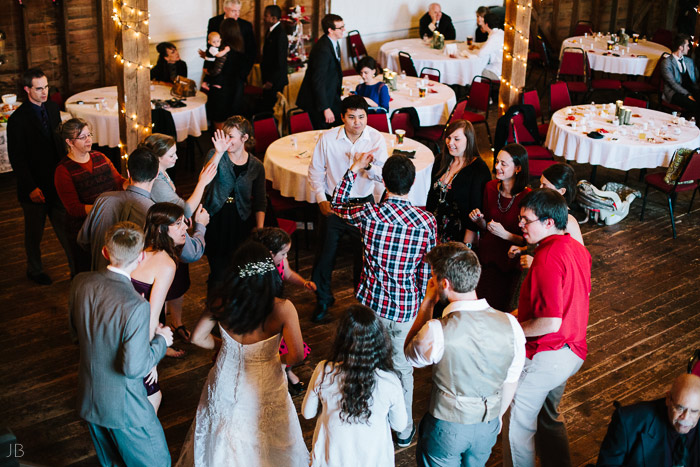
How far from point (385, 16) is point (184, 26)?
11.6 feet

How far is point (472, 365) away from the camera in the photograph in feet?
9.57

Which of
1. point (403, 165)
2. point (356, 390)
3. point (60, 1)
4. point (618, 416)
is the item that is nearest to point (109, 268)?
point (356, 390)

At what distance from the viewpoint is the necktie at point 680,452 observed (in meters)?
2.93

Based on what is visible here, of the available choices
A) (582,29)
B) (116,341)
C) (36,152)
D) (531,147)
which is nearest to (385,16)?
(582,29)

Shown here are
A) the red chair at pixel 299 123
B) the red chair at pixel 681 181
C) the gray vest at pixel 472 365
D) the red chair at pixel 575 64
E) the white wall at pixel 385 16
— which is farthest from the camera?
the white wall at pixel 385 16

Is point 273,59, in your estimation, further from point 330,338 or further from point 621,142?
point 330,338

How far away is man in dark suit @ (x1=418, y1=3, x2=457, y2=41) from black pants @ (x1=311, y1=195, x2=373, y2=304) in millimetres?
6957

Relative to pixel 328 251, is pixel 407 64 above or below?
above

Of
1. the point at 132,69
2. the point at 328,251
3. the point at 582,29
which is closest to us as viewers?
the point at 328,251

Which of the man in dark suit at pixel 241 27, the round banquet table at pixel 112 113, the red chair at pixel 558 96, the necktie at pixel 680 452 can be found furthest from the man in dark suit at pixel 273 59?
the necktie at pixel 680 452

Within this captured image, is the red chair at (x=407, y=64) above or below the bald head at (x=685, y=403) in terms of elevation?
below

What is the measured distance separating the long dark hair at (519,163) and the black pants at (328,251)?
105 cm

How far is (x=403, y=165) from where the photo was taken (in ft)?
12.3

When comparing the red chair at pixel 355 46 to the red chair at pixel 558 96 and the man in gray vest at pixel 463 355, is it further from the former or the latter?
the man in gray vest at pixel 463 355
